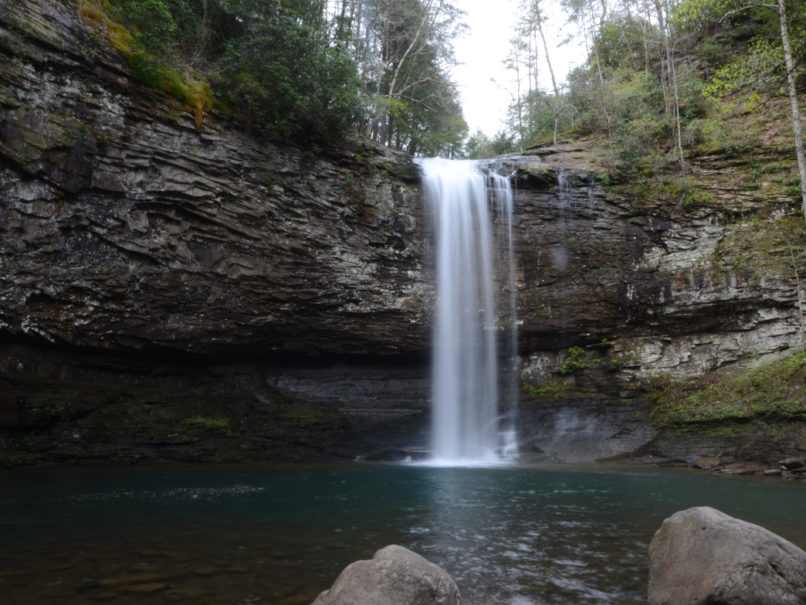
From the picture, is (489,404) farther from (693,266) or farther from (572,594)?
(572,594)

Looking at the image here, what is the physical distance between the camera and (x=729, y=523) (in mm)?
3807

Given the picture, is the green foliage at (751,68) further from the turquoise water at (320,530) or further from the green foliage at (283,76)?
the turquoise water at (320,530)

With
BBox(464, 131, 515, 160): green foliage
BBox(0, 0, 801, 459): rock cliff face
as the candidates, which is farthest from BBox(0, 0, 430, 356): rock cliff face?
BBox(464, 131, 515, 160): green foliage

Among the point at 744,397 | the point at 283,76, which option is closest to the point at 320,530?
the point at 283,76

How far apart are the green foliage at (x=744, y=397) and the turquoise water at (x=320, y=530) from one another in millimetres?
2752

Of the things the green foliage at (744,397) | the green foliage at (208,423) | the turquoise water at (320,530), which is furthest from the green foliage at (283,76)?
the green foliage at (744,397)

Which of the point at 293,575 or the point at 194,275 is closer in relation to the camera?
the point at 293,575

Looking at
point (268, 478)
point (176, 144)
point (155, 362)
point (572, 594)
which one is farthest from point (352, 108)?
point (572, 594)

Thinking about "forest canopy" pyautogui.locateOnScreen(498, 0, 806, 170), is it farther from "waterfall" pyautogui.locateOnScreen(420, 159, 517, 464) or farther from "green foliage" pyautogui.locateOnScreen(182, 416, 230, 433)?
"green foliage" pyautogui.locateOnScreen(182, 416, 230, 433)

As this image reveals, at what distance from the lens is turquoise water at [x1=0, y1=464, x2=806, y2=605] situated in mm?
4340

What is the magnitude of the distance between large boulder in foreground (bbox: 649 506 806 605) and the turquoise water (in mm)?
486

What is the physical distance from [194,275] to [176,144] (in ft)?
10.9

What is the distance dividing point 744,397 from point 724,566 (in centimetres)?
1206

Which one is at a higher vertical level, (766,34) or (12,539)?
(766,34)
